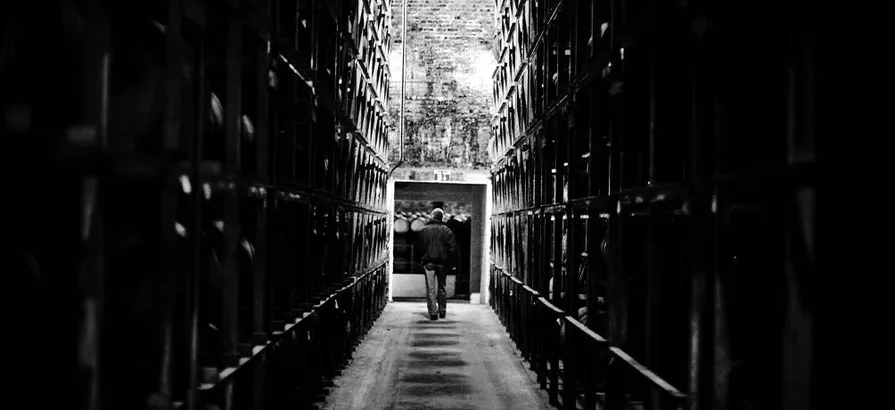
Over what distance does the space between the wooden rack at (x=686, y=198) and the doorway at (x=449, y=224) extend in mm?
9105

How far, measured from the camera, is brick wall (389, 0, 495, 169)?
14906 millimetres

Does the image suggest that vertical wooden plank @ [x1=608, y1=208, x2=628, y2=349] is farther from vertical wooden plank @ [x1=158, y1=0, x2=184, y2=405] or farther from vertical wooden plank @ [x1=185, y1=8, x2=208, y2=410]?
vertical wooden plank @ [x1=158, y1=0, x2=184, y2=405]

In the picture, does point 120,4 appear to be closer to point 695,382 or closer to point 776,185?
point 776,185

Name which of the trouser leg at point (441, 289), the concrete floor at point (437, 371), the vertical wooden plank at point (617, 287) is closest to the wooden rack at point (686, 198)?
the vertical wooden plank at point (617, 287)

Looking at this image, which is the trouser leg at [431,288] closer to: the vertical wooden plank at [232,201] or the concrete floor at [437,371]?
the concrete floor at [437,371]

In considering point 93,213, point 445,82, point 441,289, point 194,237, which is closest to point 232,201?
point 194,237

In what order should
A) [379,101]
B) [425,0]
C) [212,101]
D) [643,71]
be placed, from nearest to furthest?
1. [212,101]
2. [643,71]
3. [379,101]
4. [425,0]

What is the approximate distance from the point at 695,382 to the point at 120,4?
2263 millimetres

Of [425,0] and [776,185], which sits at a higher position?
[425,0]

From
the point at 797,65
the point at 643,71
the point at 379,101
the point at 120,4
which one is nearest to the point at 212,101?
the point at 120,4

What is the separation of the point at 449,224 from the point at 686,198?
46.6ft

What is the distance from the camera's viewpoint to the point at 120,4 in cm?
240

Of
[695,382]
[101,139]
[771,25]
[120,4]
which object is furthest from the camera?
[695,382]

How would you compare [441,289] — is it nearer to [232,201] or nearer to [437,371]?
[437,371]
